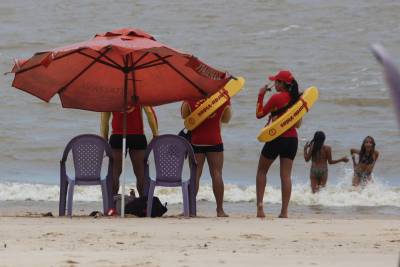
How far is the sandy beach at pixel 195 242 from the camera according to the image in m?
6.24

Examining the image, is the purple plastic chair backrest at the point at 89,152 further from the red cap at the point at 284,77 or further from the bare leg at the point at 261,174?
the red cap at the point at 284,77

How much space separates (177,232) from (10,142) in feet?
37.0

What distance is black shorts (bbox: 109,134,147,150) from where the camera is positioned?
9773mm

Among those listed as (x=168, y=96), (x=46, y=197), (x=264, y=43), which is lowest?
(x=46, y=197)

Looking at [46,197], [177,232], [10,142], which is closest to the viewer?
[177,232]

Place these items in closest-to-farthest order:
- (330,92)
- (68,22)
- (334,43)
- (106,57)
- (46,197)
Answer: (106,57) → (46,197) → (330,92) → (334,43) → (68,22)

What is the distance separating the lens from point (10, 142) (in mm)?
18828

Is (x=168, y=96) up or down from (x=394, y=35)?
down

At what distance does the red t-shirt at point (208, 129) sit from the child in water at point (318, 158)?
13.6ft

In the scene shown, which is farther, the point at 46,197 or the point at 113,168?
the point at 46,197

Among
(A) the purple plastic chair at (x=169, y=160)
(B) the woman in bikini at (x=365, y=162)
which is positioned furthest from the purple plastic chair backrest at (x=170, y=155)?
(B) the woman in bikini at (x=365, y=162)

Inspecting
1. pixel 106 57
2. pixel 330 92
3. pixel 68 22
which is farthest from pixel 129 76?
pixel 68 22

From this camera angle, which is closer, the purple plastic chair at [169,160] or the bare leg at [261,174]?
the purple plastic chair at [169,160]

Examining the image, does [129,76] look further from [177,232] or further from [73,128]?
[73,128]
